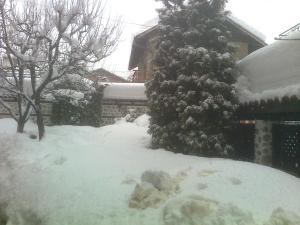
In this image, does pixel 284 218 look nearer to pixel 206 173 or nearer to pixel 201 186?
pixel 201 186

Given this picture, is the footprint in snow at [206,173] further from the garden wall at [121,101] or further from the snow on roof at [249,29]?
the snow on roof at [249,29]

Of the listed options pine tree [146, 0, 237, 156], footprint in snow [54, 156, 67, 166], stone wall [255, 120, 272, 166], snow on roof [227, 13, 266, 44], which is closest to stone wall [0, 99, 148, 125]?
pine tree [146, 0, 237, 156]

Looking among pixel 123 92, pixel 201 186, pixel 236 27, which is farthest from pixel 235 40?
pixel 201 186

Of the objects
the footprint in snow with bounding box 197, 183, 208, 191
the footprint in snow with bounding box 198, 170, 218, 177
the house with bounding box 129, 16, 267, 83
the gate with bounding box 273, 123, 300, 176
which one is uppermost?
the house with bounding box 129, 16, 267, 83

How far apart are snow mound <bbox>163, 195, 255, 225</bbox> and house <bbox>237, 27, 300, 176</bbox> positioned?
2.95m

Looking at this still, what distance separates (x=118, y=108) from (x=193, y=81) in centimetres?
740

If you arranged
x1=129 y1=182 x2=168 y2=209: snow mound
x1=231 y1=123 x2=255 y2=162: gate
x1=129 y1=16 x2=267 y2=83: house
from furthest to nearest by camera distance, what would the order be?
x1=129 y1=16 x2=267 y2=83: house < x1=231 y1=123 x2=255 y2=162: gate < x1=129 y1=182 x2=168 y2=209: snow mound

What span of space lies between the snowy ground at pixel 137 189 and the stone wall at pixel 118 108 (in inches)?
245

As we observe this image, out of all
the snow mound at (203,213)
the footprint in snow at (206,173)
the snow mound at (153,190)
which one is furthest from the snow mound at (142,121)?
the snow mound at (203,213)

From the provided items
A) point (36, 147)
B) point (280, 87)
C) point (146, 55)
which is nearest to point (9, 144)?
point (36, 147)

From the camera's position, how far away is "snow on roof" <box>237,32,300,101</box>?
8.77 metres

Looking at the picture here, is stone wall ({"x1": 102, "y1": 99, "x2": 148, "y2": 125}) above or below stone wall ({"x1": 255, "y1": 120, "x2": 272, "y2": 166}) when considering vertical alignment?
above

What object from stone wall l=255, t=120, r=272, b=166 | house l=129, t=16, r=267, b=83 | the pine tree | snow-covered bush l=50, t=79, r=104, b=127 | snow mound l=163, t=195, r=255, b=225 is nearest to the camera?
snow mound l=163, t=195, r=255, b=225

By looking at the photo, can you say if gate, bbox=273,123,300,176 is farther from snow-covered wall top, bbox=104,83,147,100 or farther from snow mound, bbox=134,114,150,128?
snow-covered wall top, bbox=104,83,147,100
